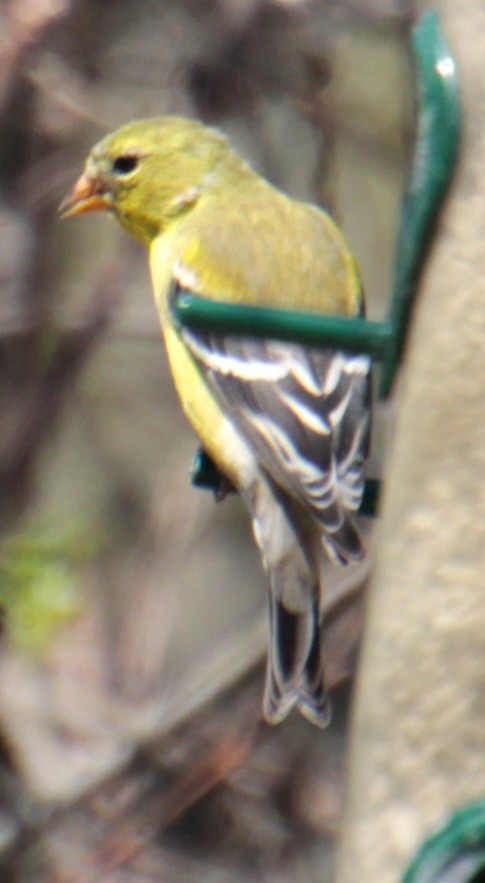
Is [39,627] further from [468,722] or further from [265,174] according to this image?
[468,722]

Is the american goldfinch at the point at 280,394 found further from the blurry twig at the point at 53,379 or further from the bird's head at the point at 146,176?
the blurry twig at the point at 53,379

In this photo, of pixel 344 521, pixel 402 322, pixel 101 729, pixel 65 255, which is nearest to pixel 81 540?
pixel 101 729

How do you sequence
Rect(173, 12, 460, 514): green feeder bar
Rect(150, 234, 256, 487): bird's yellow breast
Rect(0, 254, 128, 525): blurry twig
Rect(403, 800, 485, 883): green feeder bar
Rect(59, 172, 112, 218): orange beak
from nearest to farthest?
Rect(403, 800, 485, 883): green feeder bar → Rect(173, 12, 460, 514): green feeder bar → Rect(150, 234, 256, 487): bird's yellow breast → Rect(59, 172, 112, 218): orange beak → Rect(0, 254, 128, 525): blurry twig

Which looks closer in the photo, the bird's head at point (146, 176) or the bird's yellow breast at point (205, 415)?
the bird's yellow breast at point (205, 415)

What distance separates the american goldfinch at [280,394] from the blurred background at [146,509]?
4.19 ft

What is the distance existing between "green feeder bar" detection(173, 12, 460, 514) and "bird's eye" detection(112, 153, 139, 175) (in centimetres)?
138

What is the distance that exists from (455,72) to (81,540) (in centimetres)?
285

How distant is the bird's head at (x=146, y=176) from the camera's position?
3.58 m

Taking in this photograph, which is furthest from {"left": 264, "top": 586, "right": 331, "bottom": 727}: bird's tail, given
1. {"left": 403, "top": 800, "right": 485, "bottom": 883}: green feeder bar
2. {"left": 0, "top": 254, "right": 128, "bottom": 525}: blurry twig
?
{"left": 0, "top": 254, "right": 128, "bottom": 525}: blurry twig

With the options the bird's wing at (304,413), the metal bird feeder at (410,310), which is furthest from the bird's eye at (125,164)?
the metal bird feeder at (410,310)

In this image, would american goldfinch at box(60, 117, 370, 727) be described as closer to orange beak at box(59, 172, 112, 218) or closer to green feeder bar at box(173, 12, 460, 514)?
orange beak at box(59, 172, 112, 218)

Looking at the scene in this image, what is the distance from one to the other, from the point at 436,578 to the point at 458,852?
312 mm

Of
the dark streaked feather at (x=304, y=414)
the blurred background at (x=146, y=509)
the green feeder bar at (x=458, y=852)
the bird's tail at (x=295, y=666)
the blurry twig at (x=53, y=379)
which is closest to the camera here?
the green feeder bar at (x=458, y=852)

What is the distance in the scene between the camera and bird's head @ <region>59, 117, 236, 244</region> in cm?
358
